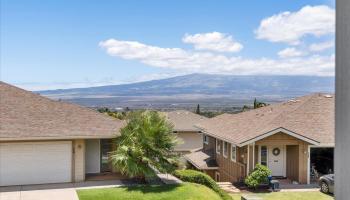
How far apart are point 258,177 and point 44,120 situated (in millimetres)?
11146

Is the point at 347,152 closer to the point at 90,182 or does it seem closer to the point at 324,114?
the point at 90,182

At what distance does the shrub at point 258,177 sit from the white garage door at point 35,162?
29.7ft

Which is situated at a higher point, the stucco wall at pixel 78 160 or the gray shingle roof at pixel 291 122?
the gray shingle roof at pixel 291 122

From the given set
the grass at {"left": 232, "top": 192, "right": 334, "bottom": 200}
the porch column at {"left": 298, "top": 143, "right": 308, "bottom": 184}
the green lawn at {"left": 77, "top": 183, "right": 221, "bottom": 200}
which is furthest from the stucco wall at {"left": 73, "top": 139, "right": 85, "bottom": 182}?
the porch column at {"left": 298, "top": 143, "right": 308, "bottom": 184}

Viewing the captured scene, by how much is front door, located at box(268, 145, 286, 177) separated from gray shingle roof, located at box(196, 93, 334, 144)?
4.46 feet

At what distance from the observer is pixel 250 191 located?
21625mm

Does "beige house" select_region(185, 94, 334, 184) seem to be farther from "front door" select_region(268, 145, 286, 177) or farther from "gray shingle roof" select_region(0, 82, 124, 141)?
"gray shingle roof" select_region(0, 82, 124, 141)

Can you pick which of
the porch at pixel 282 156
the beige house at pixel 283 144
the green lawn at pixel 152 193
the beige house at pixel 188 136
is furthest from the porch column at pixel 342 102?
the beige house at pixel 188 136

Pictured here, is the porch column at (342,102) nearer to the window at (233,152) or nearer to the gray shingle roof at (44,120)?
the gray shingle roof at (44,120)

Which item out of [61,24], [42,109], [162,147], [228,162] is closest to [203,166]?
[228,162]

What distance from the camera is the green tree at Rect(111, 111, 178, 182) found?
19125mm

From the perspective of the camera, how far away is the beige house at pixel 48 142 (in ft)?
63.2

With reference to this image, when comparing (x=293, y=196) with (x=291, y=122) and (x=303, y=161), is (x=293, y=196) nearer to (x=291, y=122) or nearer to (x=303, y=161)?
(x=303, y=161)

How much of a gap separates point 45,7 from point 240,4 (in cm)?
1688
